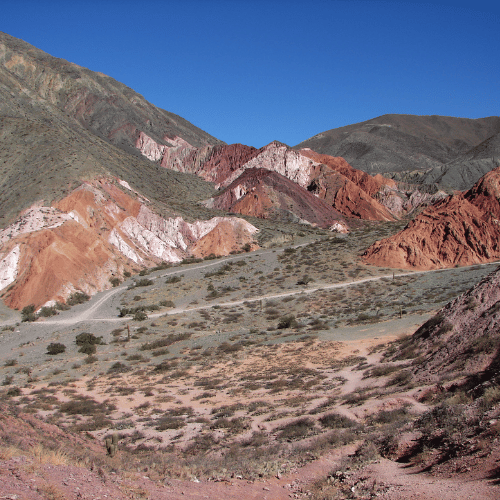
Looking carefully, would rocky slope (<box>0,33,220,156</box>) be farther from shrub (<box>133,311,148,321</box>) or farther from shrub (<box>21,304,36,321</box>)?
shrub (<box>133,311,148,321</box>)

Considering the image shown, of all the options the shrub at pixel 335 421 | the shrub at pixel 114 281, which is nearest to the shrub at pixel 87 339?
the shrub at pixel 114 281

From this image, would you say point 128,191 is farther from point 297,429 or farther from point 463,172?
point 463,172

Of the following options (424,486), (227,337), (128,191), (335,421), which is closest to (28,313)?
(227,337)

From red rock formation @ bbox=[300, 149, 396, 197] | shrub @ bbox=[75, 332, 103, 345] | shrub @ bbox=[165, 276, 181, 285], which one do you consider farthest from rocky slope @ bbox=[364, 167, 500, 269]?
red rock formation @ bbox=[300, 149, 396, 197]

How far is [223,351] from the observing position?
23.0 m

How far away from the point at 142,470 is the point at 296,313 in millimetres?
22222

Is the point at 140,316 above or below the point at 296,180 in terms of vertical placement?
below

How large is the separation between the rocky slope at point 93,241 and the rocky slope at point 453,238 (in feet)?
76.7

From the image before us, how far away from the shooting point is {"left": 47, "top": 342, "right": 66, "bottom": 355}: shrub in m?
25.5

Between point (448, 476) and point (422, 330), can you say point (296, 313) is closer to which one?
point (422, 330)

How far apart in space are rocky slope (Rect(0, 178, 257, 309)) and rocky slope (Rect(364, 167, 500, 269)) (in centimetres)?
2339

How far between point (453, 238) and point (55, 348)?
33875mm

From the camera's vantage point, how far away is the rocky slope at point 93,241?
38.4 metres

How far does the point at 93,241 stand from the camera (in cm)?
4544
